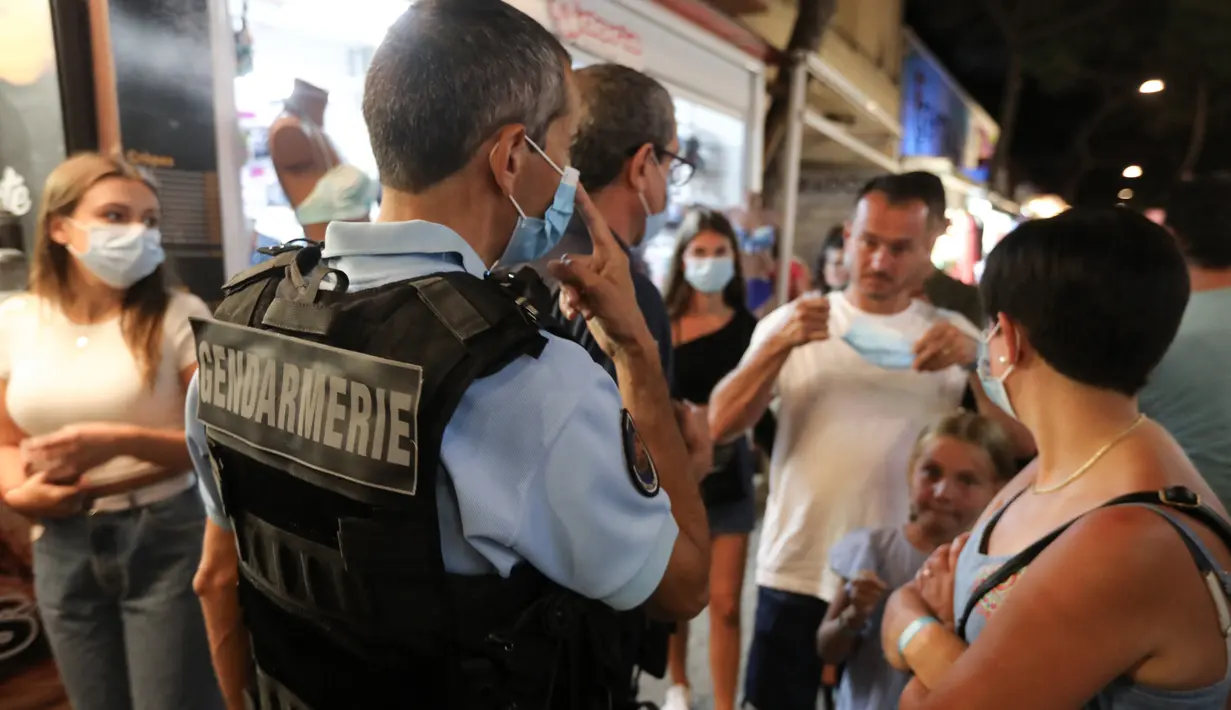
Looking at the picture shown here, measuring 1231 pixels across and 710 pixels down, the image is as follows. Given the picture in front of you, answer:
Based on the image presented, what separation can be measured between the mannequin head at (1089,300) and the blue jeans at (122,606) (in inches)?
77.6

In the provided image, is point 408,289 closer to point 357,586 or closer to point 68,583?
point 357,586

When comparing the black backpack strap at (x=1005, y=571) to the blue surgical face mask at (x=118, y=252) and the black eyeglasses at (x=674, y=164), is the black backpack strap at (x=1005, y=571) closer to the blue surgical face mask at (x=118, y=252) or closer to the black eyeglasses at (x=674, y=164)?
the black eyeglasses at (x=674, y=164)

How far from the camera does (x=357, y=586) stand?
3.03ft

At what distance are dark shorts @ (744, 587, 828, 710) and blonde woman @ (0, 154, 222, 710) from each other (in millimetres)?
1530

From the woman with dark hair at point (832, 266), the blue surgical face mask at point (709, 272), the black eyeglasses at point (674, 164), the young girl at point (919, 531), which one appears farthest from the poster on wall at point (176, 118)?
the woman with dark hair at point (832, 266)

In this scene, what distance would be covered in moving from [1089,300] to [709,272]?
90.0 inches

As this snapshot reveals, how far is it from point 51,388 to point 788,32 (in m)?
6.23

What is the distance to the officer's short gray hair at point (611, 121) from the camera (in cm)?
157

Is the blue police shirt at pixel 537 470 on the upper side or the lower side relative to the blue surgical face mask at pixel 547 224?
lower

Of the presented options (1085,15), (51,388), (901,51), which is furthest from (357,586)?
(1085,15)

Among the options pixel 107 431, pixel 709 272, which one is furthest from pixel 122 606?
pixel 709 272

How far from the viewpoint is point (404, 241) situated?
3.19 ft

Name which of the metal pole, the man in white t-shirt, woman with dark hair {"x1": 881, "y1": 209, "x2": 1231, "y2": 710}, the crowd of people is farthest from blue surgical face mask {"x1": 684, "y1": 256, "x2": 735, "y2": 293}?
the metal pole

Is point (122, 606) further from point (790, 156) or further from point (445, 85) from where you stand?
point (790, 156)
